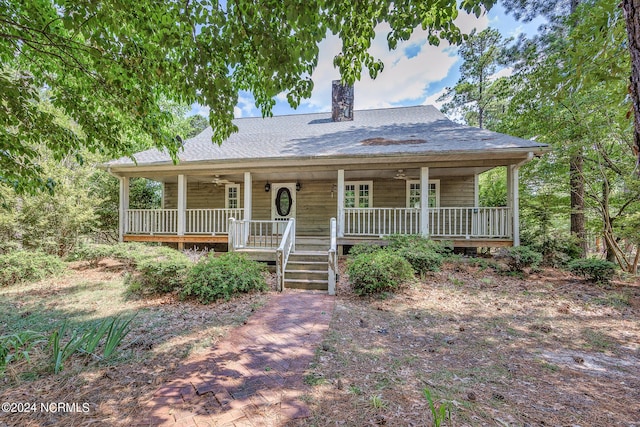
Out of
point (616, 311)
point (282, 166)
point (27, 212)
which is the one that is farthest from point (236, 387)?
point (27, 212)

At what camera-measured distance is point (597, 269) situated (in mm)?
6391

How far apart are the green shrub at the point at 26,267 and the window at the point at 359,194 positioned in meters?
9.34

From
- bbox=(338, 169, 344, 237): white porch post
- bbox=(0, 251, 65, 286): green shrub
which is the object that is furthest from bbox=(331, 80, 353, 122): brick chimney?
bbox=(0, 251, 65, 286): green shrub

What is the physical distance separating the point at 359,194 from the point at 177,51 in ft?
28.7

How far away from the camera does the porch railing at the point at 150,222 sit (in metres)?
10.4

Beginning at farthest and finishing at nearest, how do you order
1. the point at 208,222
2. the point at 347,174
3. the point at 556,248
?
the point at 347,174, the point at 208,222, the point at 556,248

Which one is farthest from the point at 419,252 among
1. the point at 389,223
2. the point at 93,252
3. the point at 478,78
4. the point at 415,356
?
the point at 478,78

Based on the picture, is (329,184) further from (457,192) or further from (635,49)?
(635,49)

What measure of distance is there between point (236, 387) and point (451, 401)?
1.90 metres

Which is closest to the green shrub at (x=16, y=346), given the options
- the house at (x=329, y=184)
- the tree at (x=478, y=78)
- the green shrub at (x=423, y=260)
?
the house at (x=329, y=184)

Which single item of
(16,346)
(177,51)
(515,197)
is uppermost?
(177,51)

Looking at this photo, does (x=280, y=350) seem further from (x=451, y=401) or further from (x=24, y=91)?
(x=24, y=91)

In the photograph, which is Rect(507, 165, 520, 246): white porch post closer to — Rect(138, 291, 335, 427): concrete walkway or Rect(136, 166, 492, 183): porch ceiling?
Rect(136, 166, 492, 183): porch ceiling

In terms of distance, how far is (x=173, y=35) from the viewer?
9.93ft
